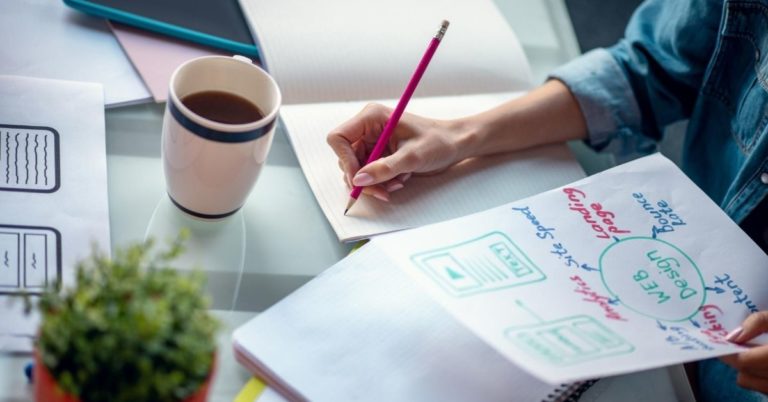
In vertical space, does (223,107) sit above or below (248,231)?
above

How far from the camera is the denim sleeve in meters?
0.90

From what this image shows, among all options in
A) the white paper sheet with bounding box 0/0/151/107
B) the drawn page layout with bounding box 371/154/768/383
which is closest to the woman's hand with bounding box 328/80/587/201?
the drawn page layout with bounding box 371/154/768/383

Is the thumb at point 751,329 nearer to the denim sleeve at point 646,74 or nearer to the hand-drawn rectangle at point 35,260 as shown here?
the denim sleeve at point 646,74

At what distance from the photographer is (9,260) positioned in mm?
614

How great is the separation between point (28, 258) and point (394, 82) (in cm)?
40

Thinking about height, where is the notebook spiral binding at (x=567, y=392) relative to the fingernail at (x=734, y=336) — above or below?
below

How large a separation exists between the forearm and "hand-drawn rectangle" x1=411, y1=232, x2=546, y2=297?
18 centimetres

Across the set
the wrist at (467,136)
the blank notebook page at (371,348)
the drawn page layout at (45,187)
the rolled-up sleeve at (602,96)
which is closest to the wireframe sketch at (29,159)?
the drawn page layout at (45,187)

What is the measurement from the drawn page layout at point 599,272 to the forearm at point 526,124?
0.12m

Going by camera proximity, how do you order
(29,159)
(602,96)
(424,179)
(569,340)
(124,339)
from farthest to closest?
(602,96)
(424,179)
(29,159)
(569,340)
(124,339)

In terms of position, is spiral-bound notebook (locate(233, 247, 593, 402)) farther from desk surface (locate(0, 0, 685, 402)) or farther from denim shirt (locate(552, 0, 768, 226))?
denim shirt (locate(552, 0, 768, 226))

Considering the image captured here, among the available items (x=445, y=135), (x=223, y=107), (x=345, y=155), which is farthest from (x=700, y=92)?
(x=223, y=107)

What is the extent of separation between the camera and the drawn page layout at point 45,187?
0.61 metres

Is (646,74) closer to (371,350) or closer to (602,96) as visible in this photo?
(602,96)
